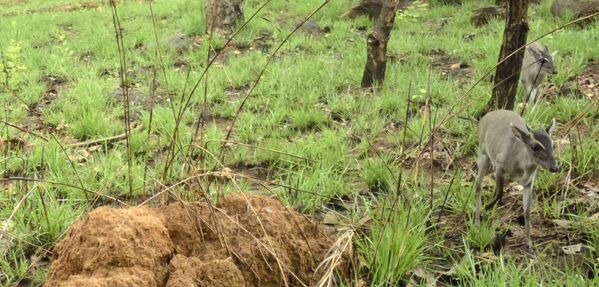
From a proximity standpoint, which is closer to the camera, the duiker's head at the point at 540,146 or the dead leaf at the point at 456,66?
the duiker's head at the point at 540,146

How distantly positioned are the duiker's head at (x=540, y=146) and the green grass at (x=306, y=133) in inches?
7.2

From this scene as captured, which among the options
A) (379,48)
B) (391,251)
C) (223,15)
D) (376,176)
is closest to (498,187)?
(376,176)

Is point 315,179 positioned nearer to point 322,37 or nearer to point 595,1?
point 322,37

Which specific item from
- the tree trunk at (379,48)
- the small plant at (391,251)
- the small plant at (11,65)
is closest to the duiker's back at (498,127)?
the small plant at (391,251)

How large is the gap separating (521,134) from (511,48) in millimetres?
1632

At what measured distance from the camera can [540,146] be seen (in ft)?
11.5

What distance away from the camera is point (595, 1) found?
31.2 ft

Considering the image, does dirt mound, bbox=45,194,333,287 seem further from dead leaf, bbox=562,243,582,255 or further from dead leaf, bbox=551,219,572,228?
dead leaf, bbox=551,219,572,228

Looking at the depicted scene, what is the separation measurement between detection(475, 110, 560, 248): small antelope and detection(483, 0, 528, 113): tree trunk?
747 millimetres

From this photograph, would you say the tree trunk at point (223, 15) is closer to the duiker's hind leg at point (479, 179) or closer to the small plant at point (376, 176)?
the small plant at point (376, 176)

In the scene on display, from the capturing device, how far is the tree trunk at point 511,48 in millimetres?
4887

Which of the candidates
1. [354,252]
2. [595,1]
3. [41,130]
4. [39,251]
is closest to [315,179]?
[354,252]

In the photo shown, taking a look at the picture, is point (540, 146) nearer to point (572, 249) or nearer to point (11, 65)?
point (572, 249)

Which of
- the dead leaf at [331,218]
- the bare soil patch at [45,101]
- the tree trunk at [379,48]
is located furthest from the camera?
the tree trunk at [379,48]
